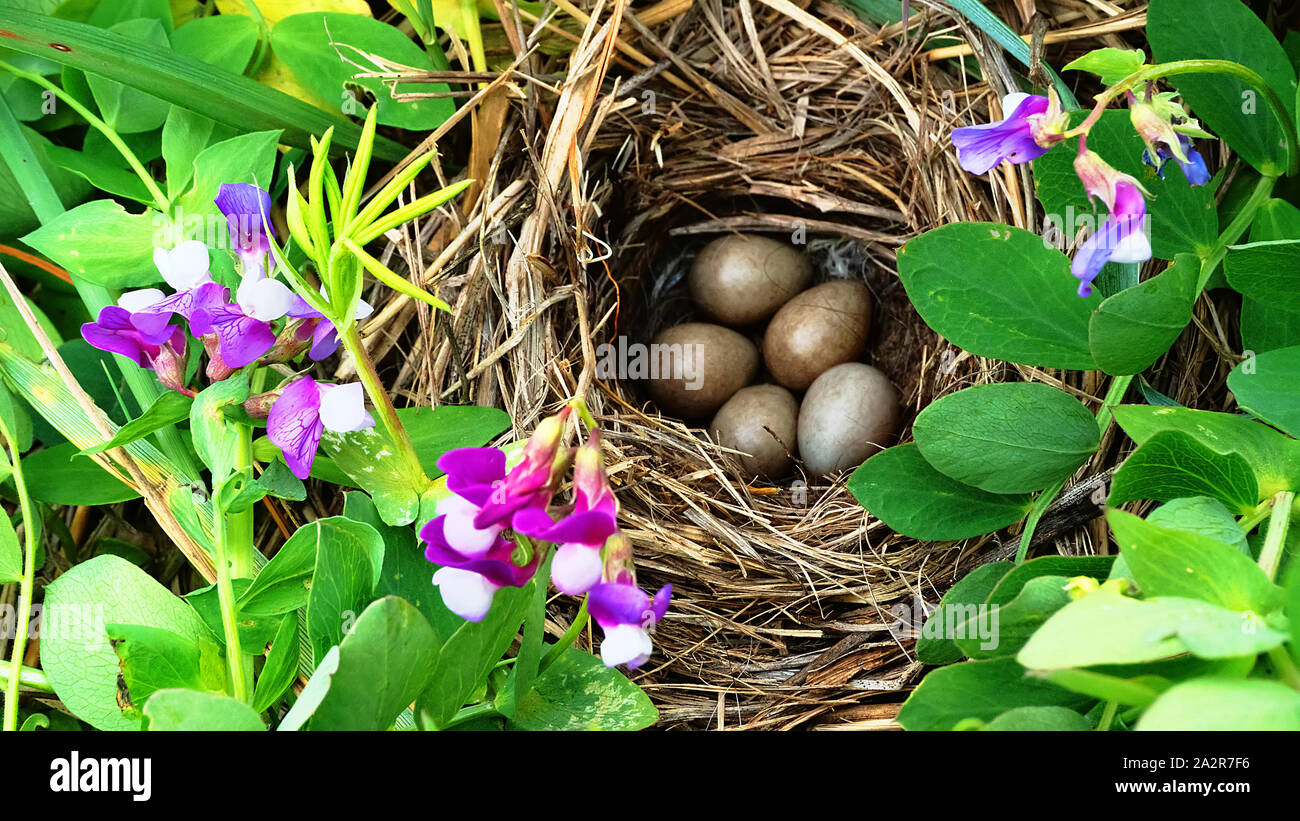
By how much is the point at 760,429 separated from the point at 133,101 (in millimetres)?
818

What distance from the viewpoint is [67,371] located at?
89 centimetres

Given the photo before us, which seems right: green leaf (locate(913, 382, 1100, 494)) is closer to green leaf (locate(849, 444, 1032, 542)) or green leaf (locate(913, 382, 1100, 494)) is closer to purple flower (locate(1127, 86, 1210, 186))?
green leaf (locate(849, 444, 1032, 542))

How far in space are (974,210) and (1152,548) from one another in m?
0.67

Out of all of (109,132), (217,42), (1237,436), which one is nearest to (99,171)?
(109,132)

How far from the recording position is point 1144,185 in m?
0.85

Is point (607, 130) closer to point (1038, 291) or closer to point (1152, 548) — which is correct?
point (1038, 291)

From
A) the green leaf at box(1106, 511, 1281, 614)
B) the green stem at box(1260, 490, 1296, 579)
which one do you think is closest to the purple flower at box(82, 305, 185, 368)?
the green leaf at box(1106, 511, 1281, 614)

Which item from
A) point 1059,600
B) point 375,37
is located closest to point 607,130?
point 375,37

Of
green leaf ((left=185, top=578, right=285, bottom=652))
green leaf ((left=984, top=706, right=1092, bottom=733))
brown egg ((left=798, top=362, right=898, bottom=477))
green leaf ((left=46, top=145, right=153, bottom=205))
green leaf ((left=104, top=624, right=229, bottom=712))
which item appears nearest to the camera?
green leaf ((left=984, top=706, right=1092, bottom=733))

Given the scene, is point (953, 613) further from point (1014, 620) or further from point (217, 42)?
point (217, 42)

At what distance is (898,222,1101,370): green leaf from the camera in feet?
2.65

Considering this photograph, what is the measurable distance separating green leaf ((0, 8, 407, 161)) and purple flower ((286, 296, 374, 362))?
31 centimetres

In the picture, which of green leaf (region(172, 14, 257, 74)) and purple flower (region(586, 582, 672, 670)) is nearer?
purple flower (region(586, 582, 672, 670))

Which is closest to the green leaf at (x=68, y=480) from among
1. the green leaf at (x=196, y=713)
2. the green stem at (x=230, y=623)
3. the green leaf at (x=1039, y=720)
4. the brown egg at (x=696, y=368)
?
the green stem at (x=230, y=623)
